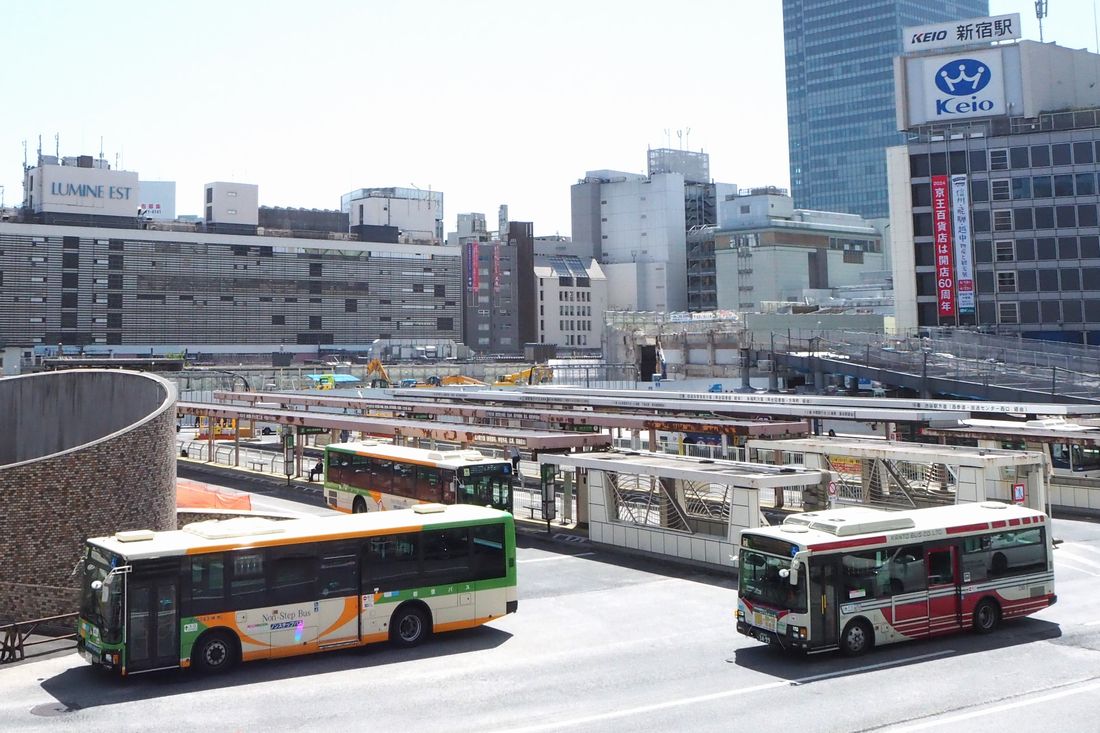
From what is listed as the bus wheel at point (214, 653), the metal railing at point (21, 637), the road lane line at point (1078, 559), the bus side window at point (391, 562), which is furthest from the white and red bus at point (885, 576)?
the metal railing at point (21, 637)

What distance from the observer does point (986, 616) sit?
19625mm

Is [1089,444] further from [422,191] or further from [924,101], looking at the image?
[422,191]

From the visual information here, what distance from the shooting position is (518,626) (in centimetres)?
2106

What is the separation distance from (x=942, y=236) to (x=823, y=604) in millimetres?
63904

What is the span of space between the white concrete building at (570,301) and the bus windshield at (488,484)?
459 feet

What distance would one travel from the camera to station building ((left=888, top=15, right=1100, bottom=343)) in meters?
73.6

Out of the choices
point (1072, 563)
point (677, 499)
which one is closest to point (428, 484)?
point (677, 499)

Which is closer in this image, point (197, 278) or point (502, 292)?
point (197, 278)

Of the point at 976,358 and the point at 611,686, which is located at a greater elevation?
the point at 976,358

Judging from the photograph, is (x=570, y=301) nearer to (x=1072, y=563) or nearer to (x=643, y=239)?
(x=643, y=239)

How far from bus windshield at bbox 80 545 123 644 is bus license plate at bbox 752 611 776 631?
10.7 meters

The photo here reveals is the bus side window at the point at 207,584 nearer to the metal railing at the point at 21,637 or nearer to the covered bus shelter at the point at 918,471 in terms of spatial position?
the metal railing at the point at 21,637

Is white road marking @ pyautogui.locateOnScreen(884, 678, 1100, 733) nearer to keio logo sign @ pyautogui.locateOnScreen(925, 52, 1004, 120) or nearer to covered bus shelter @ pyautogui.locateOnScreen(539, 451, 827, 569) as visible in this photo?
covered bus shelter @ pyautogui.locateOnScreen(539, 451, 827, 569)

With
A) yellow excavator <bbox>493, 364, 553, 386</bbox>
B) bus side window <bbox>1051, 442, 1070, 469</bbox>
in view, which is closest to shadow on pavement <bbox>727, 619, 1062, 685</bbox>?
bus side window <bbox>1051, 442, 1070, 469</bbox>
